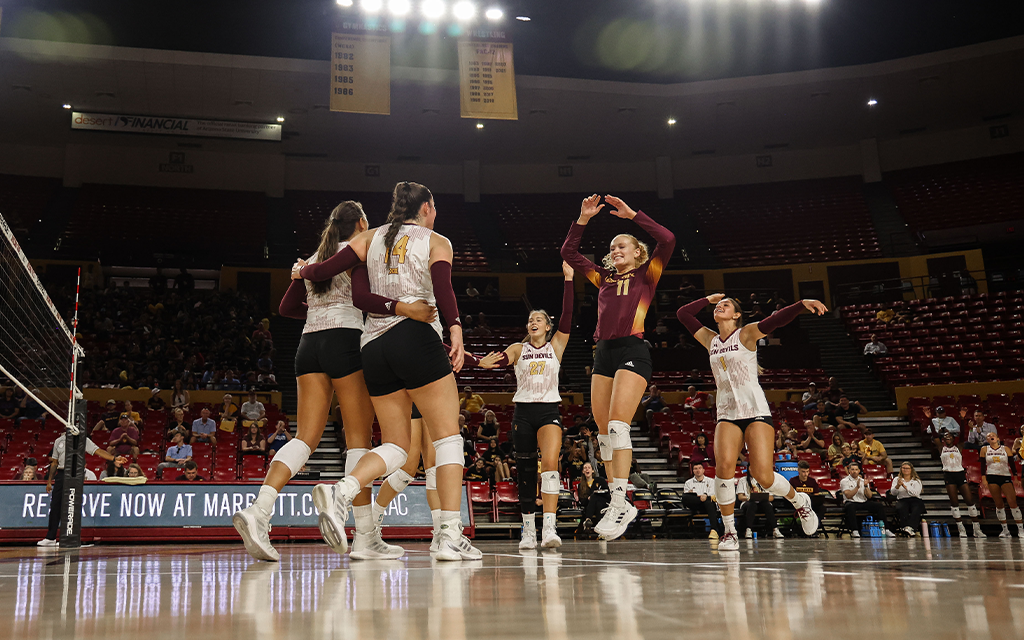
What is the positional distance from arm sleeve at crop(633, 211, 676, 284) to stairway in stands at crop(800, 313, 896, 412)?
1579cm

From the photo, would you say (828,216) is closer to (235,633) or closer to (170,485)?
→ (170,485)

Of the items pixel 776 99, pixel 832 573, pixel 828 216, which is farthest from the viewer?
pixel 828 216

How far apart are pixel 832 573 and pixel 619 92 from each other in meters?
22.7

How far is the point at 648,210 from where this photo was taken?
3016 centimetres

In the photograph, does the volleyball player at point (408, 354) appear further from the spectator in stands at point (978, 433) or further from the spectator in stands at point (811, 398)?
the spectator in stands at point (811, 398)

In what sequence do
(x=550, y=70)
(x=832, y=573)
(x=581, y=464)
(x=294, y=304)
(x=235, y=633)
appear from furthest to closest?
(x=550, y=70) < (x=581, y=464) < (x=294, y=304) < (x=832, y=573) < (x=235, y=633)

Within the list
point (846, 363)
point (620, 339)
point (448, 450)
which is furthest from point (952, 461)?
point (448, 450)

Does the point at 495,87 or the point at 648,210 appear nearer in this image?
the point at 495,87

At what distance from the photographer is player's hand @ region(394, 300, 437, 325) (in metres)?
4.52

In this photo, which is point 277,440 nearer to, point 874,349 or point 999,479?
point 999,479

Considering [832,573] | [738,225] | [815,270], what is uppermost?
[738,225]

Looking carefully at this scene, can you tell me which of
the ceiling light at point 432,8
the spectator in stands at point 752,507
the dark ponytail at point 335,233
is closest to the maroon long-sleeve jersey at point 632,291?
the dark ponytail at point 335,233

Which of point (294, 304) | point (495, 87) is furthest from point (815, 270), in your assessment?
point (294, 304)

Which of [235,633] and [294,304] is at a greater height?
[294,304]
